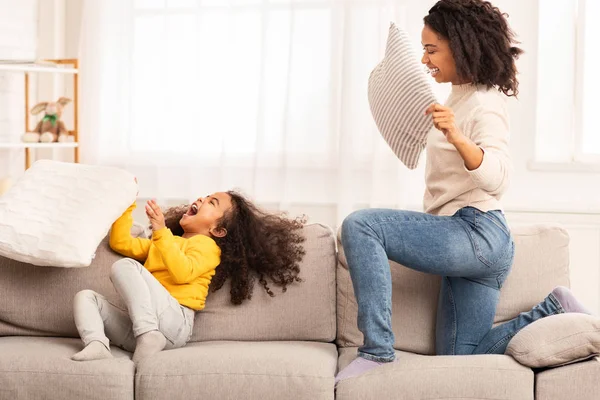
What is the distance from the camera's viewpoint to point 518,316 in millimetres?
2426

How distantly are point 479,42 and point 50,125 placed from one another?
103 inches

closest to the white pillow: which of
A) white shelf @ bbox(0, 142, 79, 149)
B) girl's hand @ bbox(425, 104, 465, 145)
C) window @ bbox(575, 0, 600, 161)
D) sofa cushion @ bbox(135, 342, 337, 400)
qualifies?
sofa cushion @ bbox(135, 342, 337, 400)

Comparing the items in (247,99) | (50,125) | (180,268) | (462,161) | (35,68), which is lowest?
(180,268)

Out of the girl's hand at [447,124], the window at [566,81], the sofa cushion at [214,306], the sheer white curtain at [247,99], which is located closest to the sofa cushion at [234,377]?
the sofa cushion at [214,306]

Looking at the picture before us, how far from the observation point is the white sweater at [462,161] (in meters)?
2.24

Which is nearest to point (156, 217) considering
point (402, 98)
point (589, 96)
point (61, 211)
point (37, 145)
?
point (61, 211)

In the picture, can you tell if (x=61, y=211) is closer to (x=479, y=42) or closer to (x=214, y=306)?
(x=214, y=306)

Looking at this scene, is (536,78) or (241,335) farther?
(536,78)

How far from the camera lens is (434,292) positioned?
Result: 2.53 meters

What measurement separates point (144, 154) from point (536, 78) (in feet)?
6.56

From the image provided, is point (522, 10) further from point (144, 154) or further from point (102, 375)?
point (102, 375)

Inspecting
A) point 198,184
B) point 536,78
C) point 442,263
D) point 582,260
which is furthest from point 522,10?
point 442,263

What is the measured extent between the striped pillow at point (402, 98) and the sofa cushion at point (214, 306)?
43 centimetres

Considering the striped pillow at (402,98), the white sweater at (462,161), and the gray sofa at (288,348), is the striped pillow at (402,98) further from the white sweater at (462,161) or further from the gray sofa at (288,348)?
the gray sofa at (288,348)
